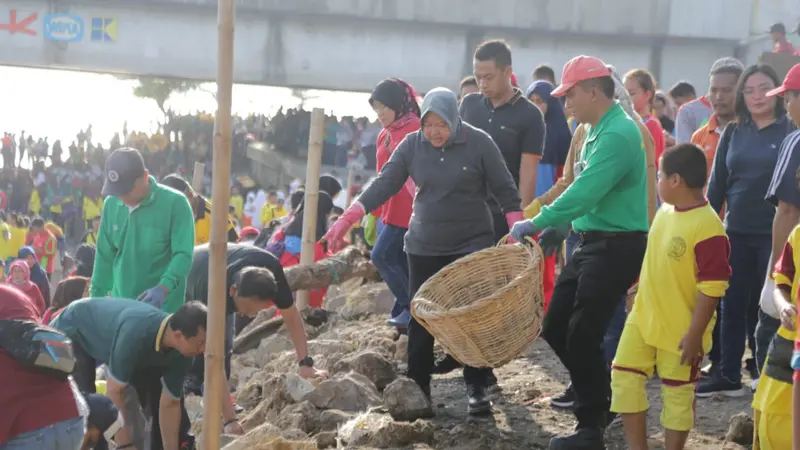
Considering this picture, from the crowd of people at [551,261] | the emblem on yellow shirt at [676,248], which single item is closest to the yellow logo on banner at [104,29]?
the crowd of people at [551,261]

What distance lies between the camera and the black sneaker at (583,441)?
17.7ft

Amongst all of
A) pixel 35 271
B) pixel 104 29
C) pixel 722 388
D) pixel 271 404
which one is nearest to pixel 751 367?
pixel 722 388

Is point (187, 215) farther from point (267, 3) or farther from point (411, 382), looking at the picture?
point (267, 3)

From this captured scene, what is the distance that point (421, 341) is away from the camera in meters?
6.56

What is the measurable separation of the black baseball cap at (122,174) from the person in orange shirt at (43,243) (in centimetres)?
1405

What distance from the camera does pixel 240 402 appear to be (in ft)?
27.5

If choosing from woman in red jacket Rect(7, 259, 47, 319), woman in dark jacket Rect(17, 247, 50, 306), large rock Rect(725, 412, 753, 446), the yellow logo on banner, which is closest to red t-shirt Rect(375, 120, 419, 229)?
large rock Rect(725, 412, 753, 446)

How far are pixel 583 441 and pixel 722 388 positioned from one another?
1567mm

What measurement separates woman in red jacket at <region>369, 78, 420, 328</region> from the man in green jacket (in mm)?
1694

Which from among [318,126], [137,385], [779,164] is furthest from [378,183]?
[318,126]

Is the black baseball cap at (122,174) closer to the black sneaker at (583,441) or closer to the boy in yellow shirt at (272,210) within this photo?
the black sneaker at (583,441)

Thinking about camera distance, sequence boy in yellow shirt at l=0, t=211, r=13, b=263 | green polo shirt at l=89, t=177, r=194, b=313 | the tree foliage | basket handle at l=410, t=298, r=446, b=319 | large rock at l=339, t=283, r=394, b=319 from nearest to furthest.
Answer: basket handle at l=410, t=298, r=446, b=319 → green polo shirt at l=89, t=177, r=194, b=313 → large rock at l=339, t=283, r=394, b=319 → boy in yellow shirt at l=0, t=211, r=13, b=263 → the tree foliage

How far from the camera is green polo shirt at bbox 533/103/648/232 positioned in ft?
17.3

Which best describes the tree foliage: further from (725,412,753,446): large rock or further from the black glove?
(725,412,753,446): large rock
